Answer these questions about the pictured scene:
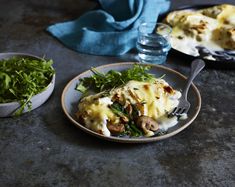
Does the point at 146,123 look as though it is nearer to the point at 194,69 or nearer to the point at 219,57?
the point at 194,69

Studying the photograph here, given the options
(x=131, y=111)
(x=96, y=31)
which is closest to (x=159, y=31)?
(x=96, y=31)

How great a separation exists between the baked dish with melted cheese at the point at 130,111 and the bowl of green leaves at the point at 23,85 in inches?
A: 4.6

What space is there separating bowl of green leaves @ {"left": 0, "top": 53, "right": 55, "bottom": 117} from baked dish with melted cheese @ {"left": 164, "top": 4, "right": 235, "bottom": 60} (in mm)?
462

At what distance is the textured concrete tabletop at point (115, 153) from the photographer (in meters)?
0.85

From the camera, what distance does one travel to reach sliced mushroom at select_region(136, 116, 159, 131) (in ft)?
3.05

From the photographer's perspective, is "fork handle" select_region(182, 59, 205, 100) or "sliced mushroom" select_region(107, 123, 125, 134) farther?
"fork handle" select_region(182, 59, 205, 100)

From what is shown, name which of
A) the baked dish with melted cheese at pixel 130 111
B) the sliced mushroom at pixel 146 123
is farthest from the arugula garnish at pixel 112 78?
the sliced mushroom at pixel 146 123

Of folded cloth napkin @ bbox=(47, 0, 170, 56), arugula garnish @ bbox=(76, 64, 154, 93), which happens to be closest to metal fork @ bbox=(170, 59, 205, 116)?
arugula garnish @ bbox=(76, 64, 154, 93)

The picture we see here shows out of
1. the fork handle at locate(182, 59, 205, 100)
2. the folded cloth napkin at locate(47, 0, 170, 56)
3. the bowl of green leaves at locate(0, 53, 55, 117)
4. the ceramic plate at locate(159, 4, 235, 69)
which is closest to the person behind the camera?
the bowl of green leaves at locate(0, 53, 55, 117)

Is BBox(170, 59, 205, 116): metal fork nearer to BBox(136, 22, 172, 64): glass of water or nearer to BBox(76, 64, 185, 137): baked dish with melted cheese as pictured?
BBox(76, 64, 185, 137): baked dish with melted cheese

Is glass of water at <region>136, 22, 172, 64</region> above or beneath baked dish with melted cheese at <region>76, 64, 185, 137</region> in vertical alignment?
beneath

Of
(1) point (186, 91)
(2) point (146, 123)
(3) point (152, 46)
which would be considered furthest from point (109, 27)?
(2) point (146, 123)

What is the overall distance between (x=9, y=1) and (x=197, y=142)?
1.14 metres

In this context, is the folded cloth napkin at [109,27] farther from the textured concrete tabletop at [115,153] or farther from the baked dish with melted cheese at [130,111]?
the baked dish with melted cheese at [130,111]
